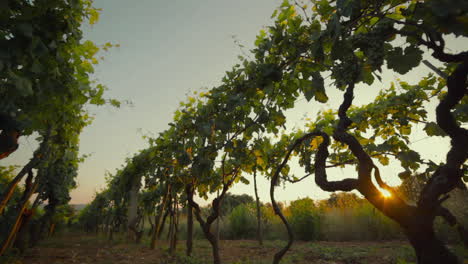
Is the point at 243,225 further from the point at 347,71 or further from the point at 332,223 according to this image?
the point at 347,71

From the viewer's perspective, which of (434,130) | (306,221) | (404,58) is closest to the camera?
(404,58)

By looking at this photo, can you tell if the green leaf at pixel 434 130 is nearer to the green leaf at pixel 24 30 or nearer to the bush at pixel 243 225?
the green leaf at pixel 24 30

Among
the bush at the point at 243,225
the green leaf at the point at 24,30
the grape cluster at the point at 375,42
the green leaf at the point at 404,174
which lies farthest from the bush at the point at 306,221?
the green leaf at the point at 24,30

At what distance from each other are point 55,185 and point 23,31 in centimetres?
1093

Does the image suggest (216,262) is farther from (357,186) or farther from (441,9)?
(441,9)

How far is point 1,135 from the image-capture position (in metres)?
1.73

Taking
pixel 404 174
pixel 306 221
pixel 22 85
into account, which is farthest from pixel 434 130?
pixel 306 221

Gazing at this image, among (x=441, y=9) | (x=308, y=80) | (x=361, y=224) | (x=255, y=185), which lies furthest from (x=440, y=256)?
(x=361, y=224)

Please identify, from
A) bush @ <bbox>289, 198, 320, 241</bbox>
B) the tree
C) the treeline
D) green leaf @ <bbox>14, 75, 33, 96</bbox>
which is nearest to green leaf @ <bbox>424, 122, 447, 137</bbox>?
the tree

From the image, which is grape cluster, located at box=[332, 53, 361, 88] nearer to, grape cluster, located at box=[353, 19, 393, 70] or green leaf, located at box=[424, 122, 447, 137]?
grape cluster, located at box=[353, 19, 393, 70]

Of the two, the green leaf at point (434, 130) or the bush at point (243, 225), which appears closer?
the green leaf at point (434, 130)

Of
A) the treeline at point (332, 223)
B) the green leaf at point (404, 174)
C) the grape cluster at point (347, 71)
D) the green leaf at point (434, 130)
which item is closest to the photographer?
the grape cluster at point (347, 71)

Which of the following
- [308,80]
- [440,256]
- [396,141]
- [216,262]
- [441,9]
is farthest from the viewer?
[396,141]

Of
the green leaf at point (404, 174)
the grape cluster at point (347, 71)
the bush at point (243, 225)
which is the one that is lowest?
the bush at point (243, 225)
